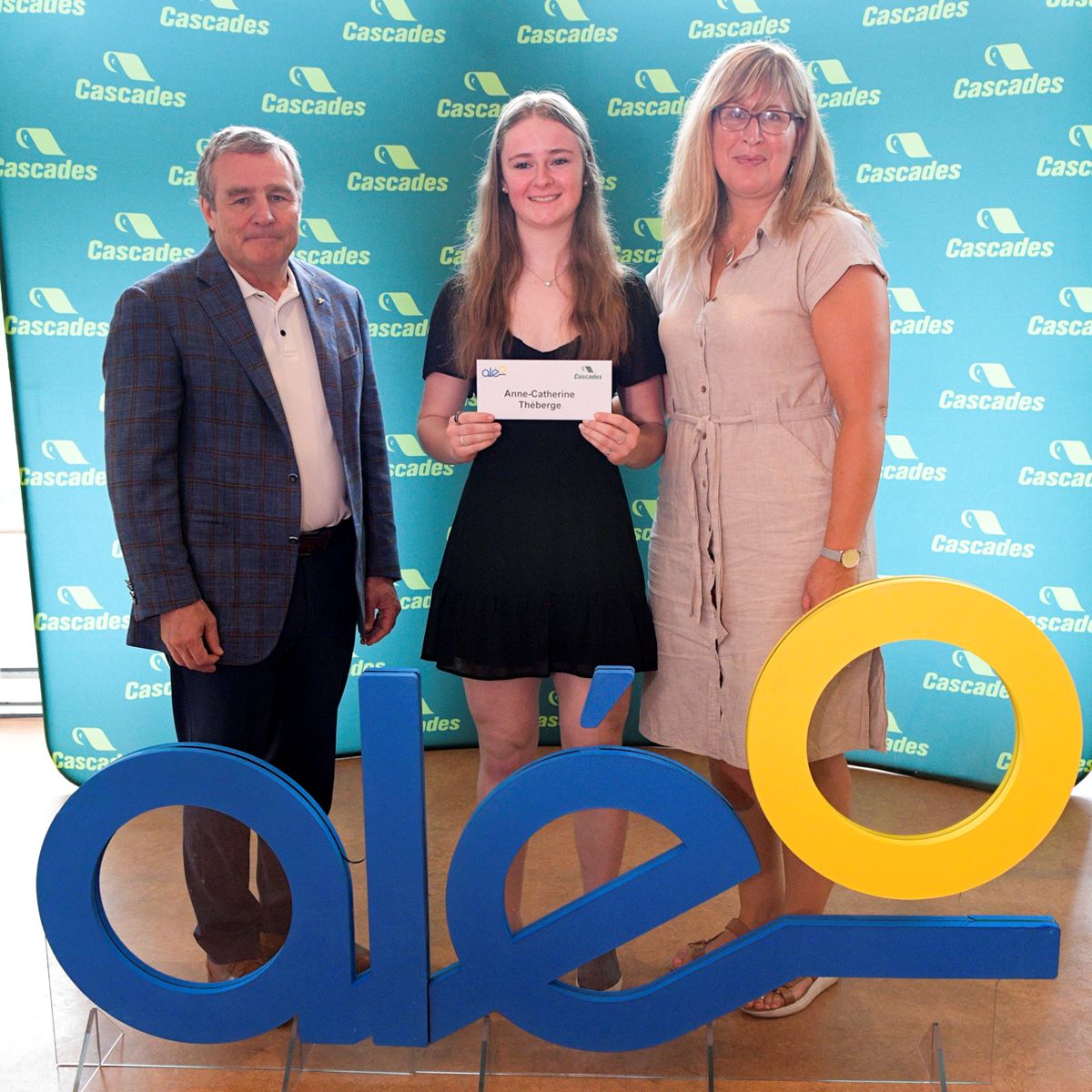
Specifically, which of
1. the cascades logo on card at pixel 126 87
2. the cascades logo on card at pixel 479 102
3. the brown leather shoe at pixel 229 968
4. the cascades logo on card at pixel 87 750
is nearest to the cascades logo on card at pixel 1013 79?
the cascades logo on card at pixel 479 102

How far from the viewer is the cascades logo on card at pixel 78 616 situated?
3.47 meters

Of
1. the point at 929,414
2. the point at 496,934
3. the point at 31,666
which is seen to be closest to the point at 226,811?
the point at 496,934

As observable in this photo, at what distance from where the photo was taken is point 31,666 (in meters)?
4.60

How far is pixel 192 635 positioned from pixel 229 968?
0.72m

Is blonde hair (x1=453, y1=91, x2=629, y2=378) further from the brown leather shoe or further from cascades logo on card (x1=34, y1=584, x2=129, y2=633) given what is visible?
cascades logo on card (x1=34, y1=584, x2=129, y2=633)

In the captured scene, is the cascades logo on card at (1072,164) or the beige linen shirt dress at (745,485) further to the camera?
the cascades logo on card at (1072,164)

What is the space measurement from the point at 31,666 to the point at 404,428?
86.5 inches

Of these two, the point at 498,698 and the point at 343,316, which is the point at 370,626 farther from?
the point at 343,316

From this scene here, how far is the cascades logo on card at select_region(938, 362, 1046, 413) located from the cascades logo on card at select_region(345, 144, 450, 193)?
5.66ft

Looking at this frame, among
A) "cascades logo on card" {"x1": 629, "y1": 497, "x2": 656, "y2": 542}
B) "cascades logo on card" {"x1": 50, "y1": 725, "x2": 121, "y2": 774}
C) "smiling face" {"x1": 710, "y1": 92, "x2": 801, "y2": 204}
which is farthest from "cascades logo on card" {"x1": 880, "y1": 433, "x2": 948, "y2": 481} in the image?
"cascades logo on card" {"x1": 50, "y1": 725, "x2": 121, "y2": 774}

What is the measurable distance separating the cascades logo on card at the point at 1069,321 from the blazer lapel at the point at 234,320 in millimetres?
2335

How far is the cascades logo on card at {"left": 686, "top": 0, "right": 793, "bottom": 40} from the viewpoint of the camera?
10.6ft

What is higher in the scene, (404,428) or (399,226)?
(399,226)

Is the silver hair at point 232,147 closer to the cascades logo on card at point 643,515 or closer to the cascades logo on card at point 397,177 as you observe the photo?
the cascades logo on card at point 397,177
